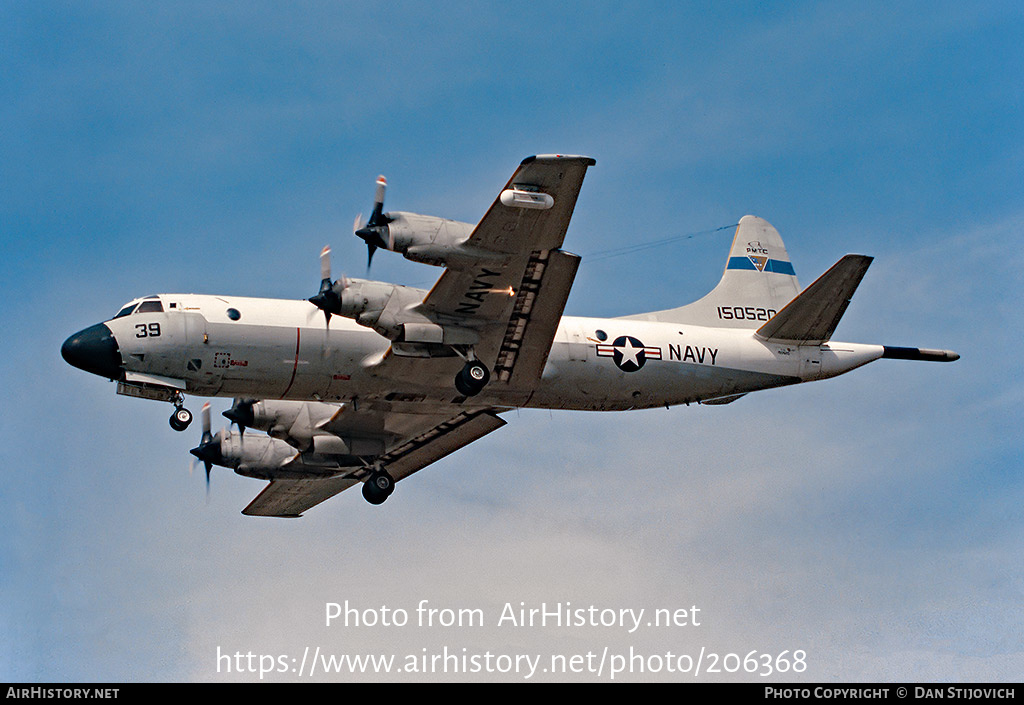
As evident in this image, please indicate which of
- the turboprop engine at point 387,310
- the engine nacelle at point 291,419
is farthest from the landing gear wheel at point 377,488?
the turboprop engine at point 387,310

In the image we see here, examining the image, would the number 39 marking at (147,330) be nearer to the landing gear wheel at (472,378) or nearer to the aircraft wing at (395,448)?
the aircraft wing at (395,448)

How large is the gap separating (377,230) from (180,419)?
631cm

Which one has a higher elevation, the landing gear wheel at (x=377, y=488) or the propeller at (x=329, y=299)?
the propeller at (x=329, y=299)

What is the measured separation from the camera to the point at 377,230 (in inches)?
969

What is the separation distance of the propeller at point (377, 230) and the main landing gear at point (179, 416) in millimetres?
5384

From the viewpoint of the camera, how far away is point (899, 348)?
30.5 m

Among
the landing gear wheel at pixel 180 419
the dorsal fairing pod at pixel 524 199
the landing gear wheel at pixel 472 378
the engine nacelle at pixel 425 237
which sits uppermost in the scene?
the dorsal fairing pod at pixel 524 199

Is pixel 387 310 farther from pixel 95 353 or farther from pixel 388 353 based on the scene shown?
pixel 95 353

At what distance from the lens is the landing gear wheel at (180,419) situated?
2661 centimetres

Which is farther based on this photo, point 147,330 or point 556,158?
point 147,330

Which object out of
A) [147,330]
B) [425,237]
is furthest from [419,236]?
[147,330]

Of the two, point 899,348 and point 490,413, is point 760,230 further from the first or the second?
point 490,413
